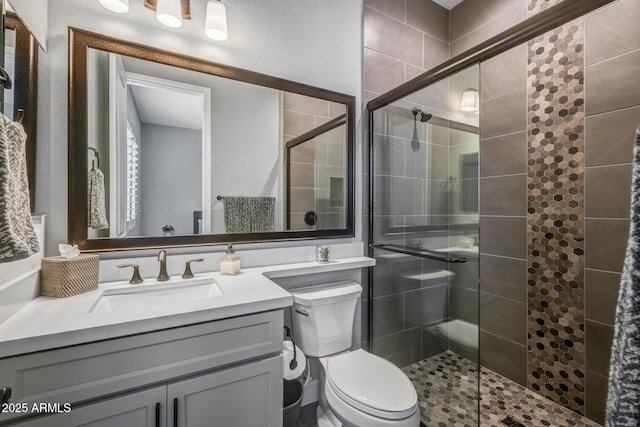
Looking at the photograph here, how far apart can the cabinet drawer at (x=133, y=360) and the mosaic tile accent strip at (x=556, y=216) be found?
179 centimetres

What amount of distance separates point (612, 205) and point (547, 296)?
25.5 inches

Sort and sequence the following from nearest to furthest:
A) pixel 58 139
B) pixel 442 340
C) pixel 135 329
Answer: pixel 135 329
pixel 58 139
pixel 442 340

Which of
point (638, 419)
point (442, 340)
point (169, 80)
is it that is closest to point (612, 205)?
point (442, 340)

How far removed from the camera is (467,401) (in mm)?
1492

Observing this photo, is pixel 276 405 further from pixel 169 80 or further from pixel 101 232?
pixel 169 80

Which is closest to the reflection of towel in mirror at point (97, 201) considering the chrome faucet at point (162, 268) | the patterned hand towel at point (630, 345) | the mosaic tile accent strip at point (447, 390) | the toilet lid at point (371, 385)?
the chrome faucet at point (162, 268)

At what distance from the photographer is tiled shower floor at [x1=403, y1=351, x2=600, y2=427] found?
151cm

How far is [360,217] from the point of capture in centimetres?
198

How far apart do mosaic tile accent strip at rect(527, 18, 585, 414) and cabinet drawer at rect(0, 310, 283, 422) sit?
1.79m

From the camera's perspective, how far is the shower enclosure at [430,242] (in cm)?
154

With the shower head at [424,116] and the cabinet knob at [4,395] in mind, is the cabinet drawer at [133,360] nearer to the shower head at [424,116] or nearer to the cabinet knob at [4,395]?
the cabinet knob at [4,395]

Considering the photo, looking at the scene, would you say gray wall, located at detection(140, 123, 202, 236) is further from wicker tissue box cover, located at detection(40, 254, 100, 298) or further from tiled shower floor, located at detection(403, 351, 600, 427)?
tiled shower floor, located at detection(403, 351, 600, 427)

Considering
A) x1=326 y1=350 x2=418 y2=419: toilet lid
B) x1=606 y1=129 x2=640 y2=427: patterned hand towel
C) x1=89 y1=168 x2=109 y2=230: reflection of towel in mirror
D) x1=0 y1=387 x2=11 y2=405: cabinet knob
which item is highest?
x1=89 y1=168 x2=109 y2=230: reflection of towel in mirror

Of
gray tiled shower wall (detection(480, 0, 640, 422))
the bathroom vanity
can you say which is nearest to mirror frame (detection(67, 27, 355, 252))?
the bathroom vanity
